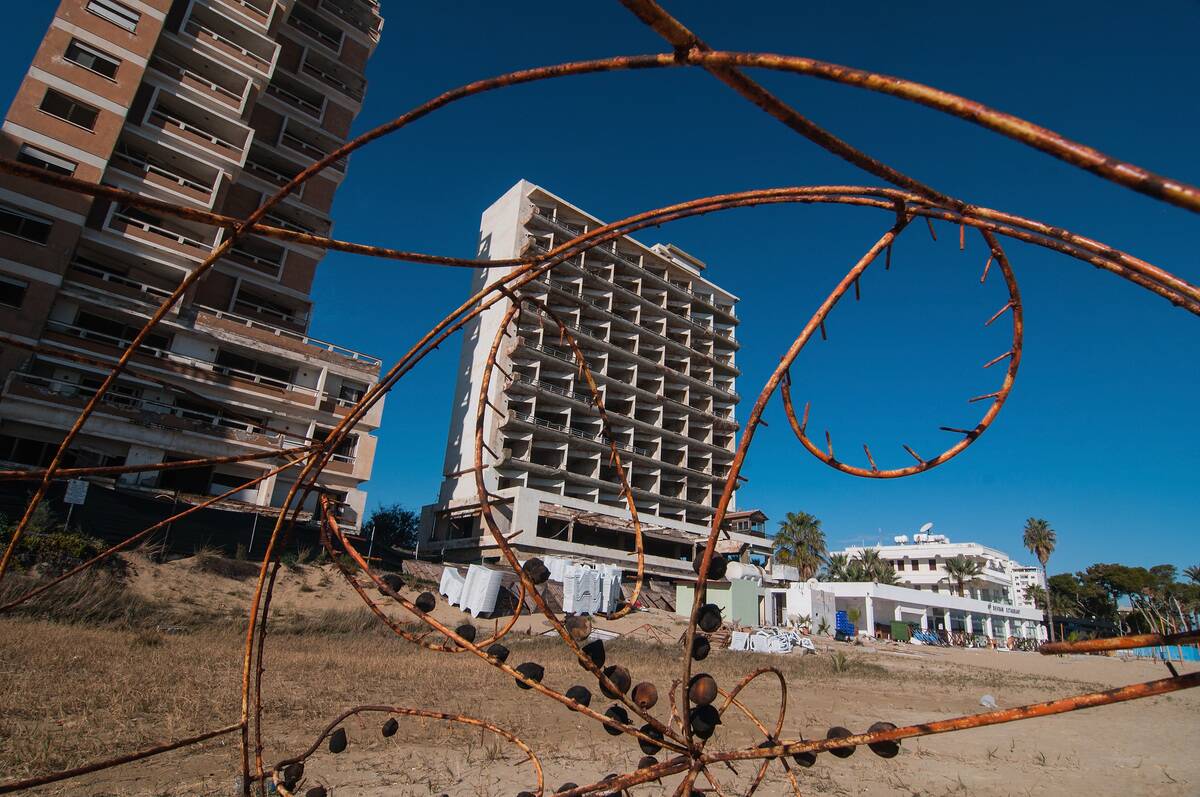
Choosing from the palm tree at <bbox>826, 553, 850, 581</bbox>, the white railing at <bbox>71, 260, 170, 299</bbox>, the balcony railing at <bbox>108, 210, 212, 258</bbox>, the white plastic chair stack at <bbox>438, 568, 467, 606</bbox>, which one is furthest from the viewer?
the palm tree at <bbox>826, 553, 850, 581</bbox>

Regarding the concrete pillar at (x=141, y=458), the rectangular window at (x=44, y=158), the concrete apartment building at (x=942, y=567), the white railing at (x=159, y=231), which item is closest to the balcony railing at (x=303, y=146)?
the white railing at (x=159, y=231)

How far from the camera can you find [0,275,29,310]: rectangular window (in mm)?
19719

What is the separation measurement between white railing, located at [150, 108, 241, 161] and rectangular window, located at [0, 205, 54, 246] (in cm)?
645

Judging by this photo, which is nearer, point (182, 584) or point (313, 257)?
point (182, 584)

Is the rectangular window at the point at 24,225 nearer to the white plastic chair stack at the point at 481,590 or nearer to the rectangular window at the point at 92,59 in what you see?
the rectangular window at the point at 92,59

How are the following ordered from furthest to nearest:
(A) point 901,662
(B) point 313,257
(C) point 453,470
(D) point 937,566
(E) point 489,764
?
(D) point 937,566 → (C) point 453,470 → (B) point 313,257 → (A) point 901,662 → (E) point 489,764

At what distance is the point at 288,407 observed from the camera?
2517 centimetres

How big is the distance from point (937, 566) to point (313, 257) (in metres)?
65.7

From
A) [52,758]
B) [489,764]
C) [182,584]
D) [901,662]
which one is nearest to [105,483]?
[182,584]

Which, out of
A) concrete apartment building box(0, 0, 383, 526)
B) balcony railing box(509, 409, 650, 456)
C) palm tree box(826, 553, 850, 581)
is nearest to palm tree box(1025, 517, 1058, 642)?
palm tree box(826, 553, 850, 581)

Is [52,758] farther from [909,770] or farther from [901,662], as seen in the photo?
[901,662]

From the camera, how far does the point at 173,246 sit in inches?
948

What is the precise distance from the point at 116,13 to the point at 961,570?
70.4 m

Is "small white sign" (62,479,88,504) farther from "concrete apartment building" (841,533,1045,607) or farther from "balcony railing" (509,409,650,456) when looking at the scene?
"concrete apartment building" (841,533,1045,607)
